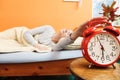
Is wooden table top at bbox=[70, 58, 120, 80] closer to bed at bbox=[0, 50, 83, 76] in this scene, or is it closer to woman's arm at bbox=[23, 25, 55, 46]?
bed at bbox=[0, 50, 83, 76]

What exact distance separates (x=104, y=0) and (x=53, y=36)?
33.6 inches

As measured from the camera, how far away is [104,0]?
2.21 meters

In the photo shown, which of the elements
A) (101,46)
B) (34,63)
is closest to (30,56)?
(34,63)

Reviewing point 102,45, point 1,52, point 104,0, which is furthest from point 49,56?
point 104,0

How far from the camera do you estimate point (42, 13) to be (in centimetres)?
217

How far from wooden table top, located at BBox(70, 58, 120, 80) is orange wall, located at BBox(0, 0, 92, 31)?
1300mm

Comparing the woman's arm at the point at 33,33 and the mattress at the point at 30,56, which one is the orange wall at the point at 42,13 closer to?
the woman's arm at the point at 33,33

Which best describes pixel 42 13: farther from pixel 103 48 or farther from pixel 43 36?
pixel 103 48

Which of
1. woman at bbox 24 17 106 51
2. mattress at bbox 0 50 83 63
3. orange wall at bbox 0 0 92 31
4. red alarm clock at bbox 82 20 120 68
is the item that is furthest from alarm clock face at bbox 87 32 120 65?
orange wall at bbox 0 0 92 31

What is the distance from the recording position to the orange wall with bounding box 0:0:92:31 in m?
2.14

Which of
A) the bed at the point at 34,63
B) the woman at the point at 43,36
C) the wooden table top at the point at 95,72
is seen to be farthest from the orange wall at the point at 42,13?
the wooden table top at the point at 95,72

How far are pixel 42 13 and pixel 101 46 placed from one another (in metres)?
1.38

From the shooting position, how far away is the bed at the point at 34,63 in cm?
132

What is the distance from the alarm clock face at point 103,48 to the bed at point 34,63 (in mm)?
499
